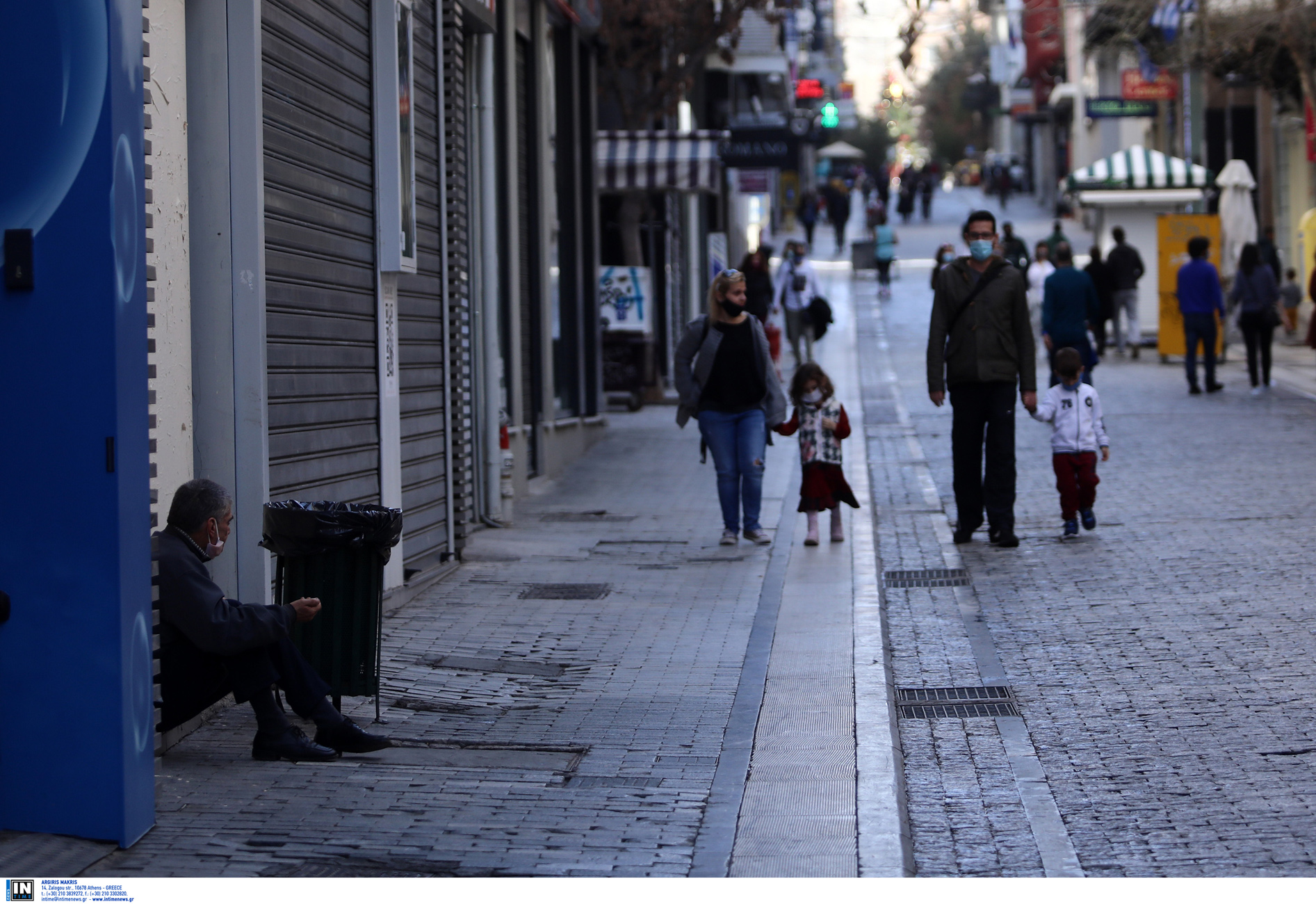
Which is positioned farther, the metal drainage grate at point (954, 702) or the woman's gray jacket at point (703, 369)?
the woman's gray jacket at point (703, 369)

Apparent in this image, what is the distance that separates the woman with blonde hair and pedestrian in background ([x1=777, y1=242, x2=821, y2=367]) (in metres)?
13.3

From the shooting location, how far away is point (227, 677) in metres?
5.89

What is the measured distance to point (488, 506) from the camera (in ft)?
41.9

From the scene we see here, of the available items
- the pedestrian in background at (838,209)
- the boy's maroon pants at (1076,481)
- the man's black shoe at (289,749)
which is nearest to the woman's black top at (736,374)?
the boy's maroon pants at (1076,481)

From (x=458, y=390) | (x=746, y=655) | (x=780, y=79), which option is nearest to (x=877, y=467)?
(x=458, y=390)

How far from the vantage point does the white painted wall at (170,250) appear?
253 inches

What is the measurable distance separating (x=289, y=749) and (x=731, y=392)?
5.88m

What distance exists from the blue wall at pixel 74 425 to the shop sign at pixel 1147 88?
35.8m

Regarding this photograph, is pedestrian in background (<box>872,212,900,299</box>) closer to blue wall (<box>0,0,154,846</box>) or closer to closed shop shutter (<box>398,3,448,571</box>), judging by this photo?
closed shop shutter (<box>398,3,448,571</box>)

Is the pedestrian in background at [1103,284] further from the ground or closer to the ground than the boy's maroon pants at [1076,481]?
further from the ground

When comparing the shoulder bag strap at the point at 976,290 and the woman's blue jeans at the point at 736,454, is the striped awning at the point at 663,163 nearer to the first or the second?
the woman's blue jeans at the point at 736,454

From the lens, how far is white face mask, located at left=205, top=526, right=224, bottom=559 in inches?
231

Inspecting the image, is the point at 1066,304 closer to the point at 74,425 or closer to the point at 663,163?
the point at 663,163

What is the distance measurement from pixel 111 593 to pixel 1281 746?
154 inches
